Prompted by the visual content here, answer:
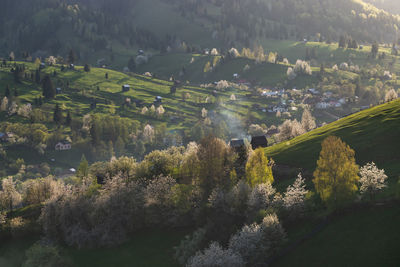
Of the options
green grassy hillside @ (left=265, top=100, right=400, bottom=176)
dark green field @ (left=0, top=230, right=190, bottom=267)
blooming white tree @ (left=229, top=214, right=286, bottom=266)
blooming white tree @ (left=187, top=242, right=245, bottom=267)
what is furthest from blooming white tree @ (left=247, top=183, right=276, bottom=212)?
green grassy hillside @ (left=265, top=100, right=400, bottom=176)

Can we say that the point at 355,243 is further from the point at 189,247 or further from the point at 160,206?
the point at 160,206

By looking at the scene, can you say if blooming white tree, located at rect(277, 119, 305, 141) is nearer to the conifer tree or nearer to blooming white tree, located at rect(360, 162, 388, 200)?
blooming white tree, located at rect(360, 162, 388, 200)

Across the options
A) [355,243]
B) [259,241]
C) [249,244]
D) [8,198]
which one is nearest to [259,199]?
[259,241]

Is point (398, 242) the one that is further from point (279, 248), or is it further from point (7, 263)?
point (7, 263)

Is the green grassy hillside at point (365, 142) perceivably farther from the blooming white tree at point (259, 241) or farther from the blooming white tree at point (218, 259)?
the blooming white tree at point (218, 259)

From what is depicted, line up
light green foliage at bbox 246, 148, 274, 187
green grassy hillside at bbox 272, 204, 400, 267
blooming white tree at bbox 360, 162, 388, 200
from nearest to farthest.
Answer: green grassy hillside at bbox 272, 204, 400, 267 → blooming white tree at bbox 360, 162, 388, 200 → light green foliage at bbox 246, 148, 274, 187

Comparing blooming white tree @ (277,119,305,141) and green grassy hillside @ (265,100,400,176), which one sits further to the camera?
blooming white tree @ (277,119,305,141)

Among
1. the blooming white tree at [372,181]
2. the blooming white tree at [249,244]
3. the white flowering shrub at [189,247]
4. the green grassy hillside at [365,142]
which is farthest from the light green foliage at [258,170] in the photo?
the blooming white tree at [372,181]

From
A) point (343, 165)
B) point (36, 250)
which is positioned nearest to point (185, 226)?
point (36, 250)
